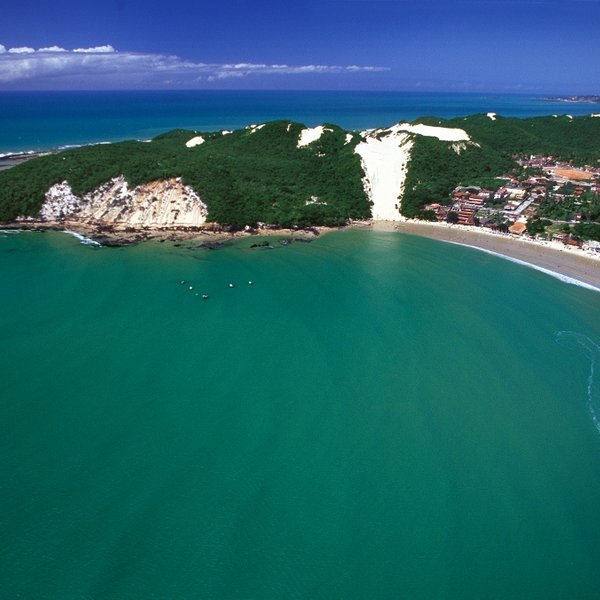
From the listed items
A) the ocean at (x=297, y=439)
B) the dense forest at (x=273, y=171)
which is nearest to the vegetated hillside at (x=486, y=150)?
the dense forest at (x=273, y=171)

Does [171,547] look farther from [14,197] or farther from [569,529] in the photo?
[14,197]

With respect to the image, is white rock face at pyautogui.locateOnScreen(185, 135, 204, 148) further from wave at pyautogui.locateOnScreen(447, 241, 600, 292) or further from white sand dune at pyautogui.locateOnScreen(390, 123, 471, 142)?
wave at pyautogui.locateOnScreen(447, 241, 600, 292)

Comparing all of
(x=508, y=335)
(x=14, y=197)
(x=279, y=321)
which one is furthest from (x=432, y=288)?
(x=14, y=197)

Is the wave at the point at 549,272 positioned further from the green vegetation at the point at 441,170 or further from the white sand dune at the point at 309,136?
the white sand dune at the point at 309,136

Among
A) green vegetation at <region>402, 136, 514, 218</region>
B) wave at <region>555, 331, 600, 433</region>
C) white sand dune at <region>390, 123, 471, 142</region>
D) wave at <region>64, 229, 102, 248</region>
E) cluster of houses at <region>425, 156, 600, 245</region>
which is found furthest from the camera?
white sand dune at <region>390, 123, 471, 142</region>

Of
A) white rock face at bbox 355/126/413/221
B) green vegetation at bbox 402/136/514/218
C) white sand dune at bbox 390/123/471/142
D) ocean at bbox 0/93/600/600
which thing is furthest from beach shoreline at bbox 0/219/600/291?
white sand dune at bbox 390/123/471/142

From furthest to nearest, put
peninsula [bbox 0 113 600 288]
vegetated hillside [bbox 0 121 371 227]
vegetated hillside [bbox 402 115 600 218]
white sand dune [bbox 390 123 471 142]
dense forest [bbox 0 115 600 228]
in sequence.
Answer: white sand dune [bbox 390 123 471 142] < vegetated hillside [bbox 402 115 600 218] < dense forest [bbox 0 115 600 228] < vegetated hillside [bbox 0 121 371 227] < peninsula [bbox 0 113 600 288]

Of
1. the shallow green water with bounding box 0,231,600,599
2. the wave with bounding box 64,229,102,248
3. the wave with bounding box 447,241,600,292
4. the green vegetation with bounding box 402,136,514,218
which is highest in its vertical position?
the green vegetation with bounding box 402,136,514,218
